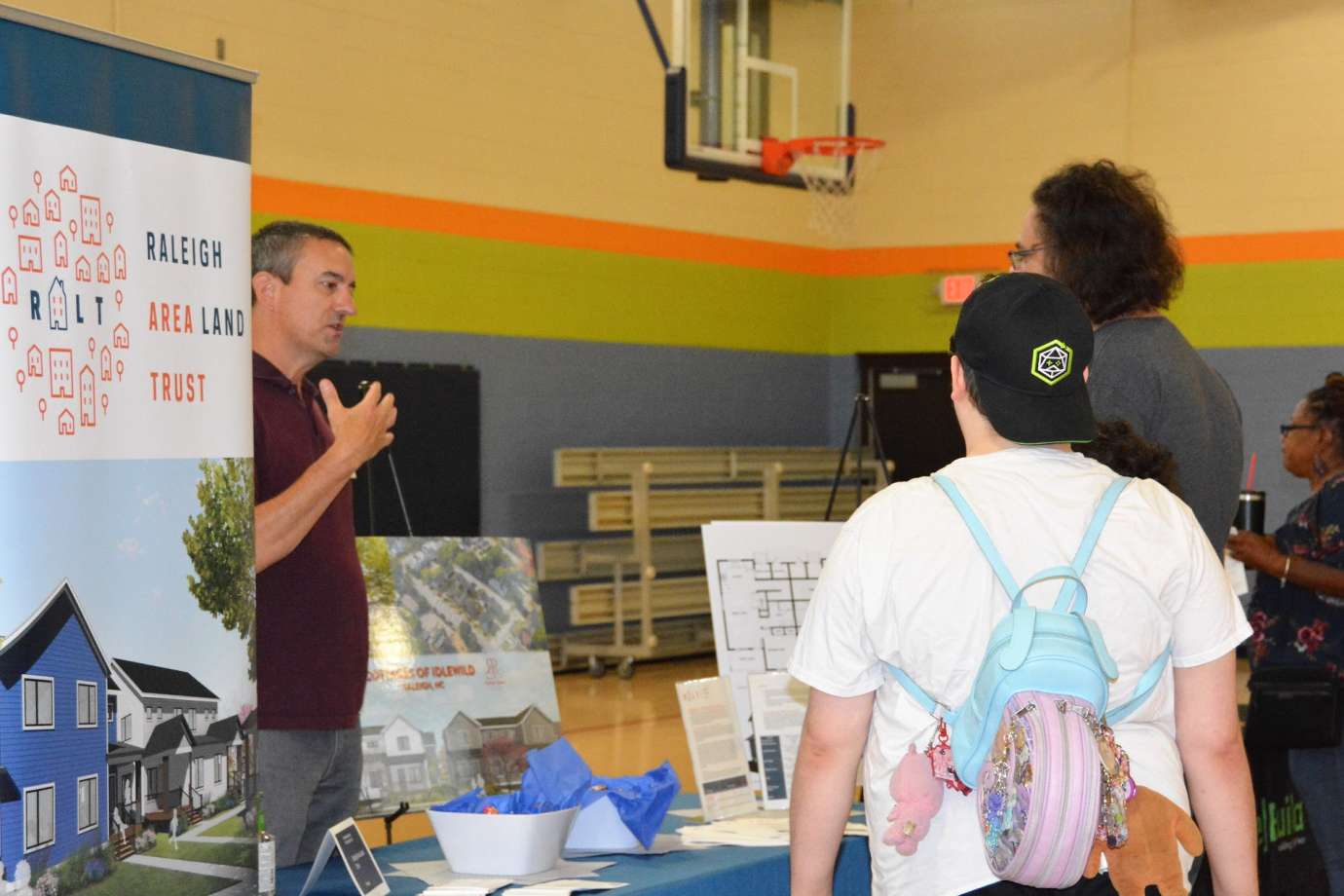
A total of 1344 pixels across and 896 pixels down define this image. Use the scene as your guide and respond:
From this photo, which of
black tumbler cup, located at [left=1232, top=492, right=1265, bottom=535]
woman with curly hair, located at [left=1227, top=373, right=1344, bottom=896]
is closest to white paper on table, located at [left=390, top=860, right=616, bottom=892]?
woman with curly hair, located at [left=1227, top=373, right=1344, bottom=896]

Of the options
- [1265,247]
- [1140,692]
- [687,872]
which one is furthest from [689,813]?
[1265,247]

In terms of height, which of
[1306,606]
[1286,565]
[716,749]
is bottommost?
[716,749]

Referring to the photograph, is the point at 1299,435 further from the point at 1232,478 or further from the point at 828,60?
the point at 828,60

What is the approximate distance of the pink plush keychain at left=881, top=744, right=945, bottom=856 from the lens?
163 centimetres

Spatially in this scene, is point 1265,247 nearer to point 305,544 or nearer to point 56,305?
point 305,544

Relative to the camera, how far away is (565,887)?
224cm

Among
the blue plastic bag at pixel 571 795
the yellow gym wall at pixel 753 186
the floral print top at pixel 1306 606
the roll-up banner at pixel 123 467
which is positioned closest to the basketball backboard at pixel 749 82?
the yellow gym wall at pixel 753 186

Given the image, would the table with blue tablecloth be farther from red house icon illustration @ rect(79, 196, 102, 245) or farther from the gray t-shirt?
red house icon illustration @ rect(79, 196, 102, 245)

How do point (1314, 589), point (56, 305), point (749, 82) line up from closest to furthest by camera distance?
point (56, 305)
point (1314, 589)
point (749, 82)

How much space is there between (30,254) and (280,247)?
1.02 meters

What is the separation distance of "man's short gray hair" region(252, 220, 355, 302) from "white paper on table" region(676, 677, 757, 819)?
0.99 m

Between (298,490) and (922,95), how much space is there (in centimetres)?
834

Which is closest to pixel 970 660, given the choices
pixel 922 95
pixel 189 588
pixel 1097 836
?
pixel 1097 836

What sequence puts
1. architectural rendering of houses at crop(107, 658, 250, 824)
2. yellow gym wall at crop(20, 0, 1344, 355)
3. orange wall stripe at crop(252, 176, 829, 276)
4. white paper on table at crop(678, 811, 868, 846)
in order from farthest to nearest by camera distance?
yellow gym wall at crop(20, 0, 1344, 355)
orange wall stripe at crop(252, 176, 829, 276)
white paper on table at crop(678, 811, 868, 846)
architectural rendering of houses at crop(107, 658, 250, 824)
